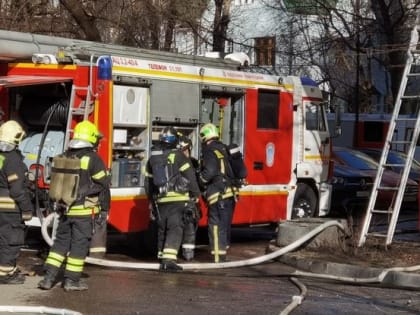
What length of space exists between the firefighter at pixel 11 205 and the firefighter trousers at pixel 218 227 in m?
2.75

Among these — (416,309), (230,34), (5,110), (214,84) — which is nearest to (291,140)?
(214,84)

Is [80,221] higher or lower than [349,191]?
higher

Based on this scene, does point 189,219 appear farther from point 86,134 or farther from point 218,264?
point 86,134

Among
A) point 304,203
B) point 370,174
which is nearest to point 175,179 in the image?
point 304,203

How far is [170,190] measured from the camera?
9492mm

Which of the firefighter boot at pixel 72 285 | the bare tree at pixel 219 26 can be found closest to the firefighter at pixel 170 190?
the firefighter boot at pixel 72 285

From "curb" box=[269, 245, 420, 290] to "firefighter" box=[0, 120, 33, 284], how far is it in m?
3.42

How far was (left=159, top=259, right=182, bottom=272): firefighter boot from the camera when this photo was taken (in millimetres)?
9328

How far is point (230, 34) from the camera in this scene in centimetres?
3158

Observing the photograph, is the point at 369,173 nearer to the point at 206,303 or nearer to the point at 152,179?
the point at 152,179

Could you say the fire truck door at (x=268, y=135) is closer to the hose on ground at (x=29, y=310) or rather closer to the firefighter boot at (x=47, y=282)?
the firefighter boot at (x=47, y=282)

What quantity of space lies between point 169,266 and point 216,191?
4.32 feet

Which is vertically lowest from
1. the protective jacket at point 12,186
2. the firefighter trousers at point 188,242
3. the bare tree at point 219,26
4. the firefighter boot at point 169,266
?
the firefighter boot at point 169,266

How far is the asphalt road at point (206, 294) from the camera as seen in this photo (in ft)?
24.1
